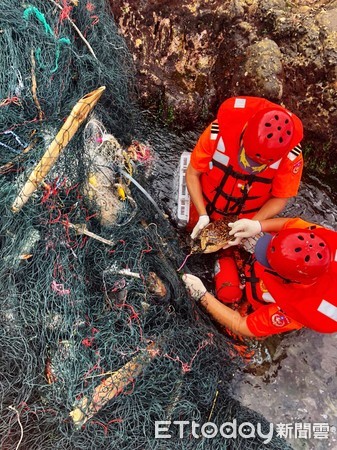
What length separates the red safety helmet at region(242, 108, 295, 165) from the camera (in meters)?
2.87

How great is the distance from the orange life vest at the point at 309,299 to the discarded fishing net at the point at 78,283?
647mm

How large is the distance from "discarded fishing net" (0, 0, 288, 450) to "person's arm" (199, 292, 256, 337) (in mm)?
237

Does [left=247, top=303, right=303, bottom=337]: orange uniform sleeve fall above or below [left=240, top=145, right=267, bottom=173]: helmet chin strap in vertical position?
below

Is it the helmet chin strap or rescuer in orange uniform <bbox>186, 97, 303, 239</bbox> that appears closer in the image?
rescuer in orange uniform <bbox>186, 97, 303, 239</bbox>

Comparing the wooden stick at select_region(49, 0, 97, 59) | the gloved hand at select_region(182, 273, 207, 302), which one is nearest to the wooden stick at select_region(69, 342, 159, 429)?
the gloved hand at select_region(182, 273, 207, 302)

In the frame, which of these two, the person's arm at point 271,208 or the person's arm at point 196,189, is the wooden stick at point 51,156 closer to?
the person's arm at point 196,189

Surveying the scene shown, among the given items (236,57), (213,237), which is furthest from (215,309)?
(236,57)

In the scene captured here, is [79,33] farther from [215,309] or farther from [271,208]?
[215,309]

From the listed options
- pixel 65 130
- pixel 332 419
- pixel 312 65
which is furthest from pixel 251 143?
pixel 332 419

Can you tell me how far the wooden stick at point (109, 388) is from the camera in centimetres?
252

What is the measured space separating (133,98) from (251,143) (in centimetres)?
178

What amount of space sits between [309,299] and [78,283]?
1577mm

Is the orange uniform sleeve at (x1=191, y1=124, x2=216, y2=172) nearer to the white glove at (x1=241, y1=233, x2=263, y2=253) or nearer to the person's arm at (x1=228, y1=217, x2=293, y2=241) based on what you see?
the person's arm at (x1=228, y1=217, x2=293, y2=241)

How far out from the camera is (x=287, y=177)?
3.37 metres
